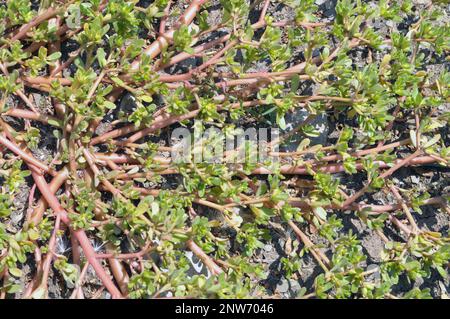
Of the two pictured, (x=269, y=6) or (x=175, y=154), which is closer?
(x=175, y=154)

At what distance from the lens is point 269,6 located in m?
2.96

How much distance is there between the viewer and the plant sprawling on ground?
98.9 inches

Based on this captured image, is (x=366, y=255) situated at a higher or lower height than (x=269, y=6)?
lower

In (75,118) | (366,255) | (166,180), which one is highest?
(75,118)

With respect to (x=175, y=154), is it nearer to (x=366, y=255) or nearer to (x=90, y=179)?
(x=90, y=179)

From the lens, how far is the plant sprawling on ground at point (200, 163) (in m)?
2.51

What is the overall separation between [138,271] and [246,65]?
3.14 ft

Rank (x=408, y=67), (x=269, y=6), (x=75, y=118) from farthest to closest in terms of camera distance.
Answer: (x=269, y=6), (x=408, y=67), (x=75, y=118)

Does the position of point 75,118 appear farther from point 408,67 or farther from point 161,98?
point 408,67

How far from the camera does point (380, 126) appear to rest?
2.74 meters

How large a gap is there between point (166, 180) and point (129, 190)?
0.23 meters

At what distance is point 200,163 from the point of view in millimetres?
2578

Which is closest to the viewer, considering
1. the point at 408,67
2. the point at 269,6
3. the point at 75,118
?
the point at 75,118

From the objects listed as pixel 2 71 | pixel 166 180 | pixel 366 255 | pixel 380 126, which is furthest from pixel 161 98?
pixel 366 255
